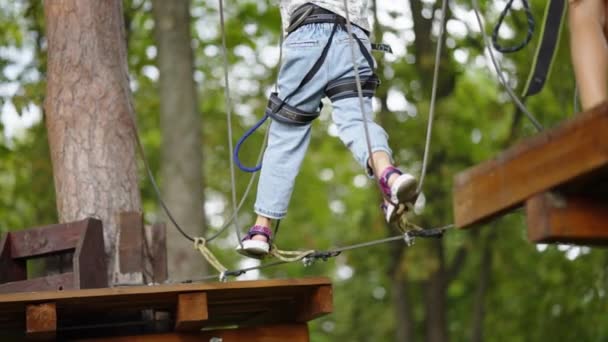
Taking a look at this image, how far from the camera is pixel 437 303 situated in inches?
440

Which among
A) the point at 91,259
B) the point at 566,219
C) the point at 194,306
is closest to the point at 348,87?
the point at 194,306

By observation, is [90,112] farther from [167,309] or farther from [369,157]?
[369,157]

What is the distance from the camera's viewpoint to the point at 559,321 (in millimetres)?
12789

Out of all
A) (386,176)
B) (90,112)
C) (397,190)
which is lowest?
(397,190)

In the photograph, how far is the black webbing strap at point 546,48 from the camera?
3670mm

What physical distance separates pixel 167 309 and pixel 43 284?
540mm

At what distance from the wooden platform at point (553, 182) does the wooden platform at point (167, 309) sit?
1524mm

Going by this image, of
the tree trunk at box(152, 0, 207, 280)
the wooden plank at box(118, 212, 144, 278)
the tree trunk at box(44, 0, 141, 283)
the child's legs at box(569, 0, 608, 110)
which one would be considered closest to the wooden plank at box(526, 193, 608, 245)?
the child's legs at box(569, 0, 608, 110)

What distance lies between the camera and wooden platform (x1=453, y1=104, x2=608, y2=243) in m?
2.60

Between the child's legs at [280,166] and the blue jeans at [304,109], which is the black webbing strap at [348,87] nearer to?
the blue jeans at [304,109]

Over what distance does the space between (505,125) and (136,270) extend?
830 centimetres

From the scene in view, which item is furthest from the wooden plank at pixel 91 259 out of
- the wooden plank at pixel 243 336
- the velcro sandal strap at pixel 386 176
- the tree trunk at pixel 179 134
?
the tree trunk at pixel 179 134

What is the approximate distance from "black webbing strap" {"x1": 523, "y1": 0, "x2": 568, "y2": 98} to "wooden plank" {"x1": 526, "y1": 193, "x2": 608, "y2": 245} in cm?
86

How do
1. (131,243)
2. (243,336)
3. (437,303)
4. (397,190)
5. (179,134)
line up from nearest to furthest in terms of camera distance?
(397,190) < (243,336) < (131,243) < (179,134) < (437,303)
